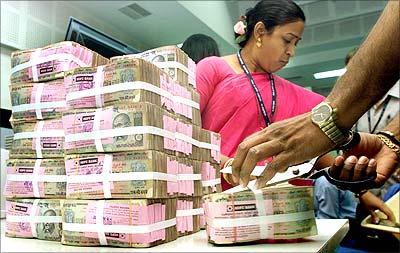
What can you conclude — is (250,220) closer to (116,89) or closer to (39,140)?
(116,89)

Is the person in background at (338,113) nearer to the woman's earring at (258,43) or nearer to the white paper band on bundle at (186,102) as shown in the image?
the white paper band on bundle at (186,102)

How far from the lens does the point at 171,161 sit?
0.70m

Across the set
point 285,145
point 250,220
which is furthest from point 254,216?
point 285,145

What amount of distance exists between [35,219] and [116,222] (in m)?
0.21

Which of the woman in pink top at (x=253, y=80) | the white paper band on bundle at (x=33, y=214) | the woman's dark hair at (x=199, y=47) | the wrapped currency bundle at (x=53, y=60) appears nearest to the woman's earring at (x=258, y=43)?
the woman in pink top at (x=253, y=80)

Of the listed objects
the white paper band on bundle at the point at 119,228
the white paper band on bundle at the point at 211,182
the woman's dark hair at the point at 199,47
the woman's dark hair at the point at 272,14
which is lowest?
the white paper band on bundle at the point at 119,228

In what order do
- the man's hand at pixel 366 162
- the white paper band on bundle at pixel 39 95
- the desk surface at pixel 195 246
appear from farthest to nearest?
1. the white paper band on bundle at pixel 39 95
2. the man's hand at pixel 366 162
3. the desk surface at pixel 195 246

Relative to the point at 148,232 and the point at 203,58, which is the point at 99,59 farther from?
the point at 148,232

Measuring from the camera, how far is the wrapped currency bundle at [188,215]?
0.73 m

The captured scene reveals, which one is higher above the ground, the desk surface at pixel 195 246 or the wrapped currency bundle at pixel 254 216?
the wrapped currency bundle at pixel 254 216

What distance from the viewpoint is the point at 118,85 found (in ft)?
2.17

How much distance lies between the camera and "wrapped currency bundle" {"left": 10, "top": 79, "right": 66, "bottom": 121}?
0.77m

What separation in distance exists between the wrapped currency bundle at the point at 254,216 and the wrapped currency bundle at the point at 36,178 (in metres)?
0.29

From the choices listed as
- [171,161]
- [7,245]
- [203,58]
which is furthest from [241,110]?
[7,245]
